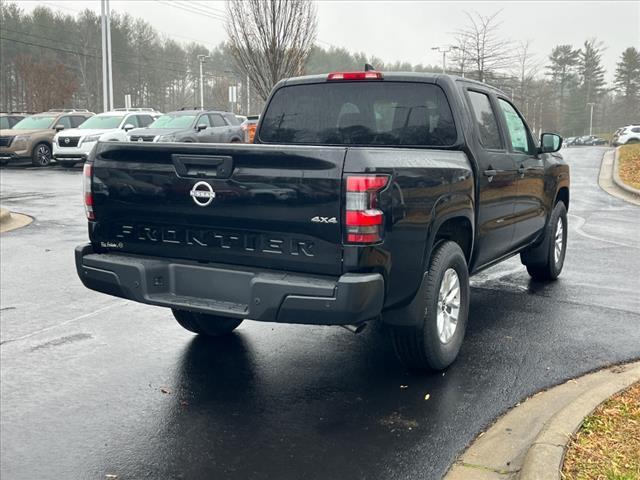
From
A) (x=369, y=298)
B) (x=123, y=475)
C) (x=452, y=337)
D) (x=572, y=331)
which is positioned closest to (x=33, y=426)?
(x=123, y=475)

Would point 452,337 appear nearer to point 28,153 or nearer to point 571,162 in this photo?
point 28,153

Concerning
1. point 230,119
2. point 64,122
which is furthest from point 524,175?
point 64,122

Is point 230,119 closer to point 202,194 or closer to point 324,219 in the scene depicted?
point 202,194

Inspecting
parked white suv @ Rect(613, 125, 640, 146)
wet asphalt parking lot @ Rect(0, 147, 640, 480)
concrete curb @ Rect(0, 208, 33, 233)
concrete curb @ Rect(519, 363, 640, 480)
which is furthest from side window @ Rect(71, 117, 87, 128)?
parked white suv @ Rect(613, 125, 640, 146)

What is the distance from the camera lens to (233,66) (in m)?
39.3

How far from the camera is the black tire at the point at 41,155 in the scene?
25.0 meters

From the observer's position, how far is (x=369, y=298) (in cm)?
378

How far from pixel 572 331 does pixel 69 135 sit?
2111cm

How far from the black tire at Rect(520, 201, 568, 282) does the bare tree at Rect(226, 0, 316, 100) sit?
18892 millimetres

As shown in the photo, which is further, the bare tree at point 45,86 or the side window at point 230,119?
the bare tree at point 45,86

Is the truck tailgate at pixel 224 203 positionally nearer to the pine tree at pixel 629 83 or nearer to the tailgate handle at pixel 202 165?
the tailgate handle at pixel 202 165

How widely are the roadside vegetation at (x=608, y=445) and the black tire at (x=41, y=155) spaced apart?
2426 cm

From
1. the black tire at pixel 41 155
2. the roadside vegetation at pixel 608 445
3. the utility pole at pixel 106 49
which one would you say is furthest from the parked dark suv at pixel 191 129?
the roadside vegetation at pixel 608 445

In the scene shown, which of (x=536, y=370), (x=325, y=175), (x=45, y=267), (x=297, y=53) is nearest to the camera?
(x=325, y=175)
